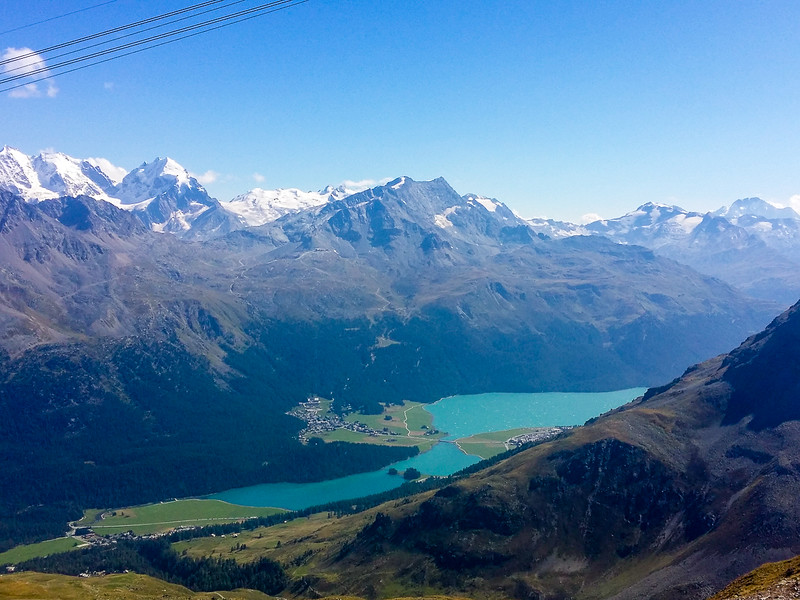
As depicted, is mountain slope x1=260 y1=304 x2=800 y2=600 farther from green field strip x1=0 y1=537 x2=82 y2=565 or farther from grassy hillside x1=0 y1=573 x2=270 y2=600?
green field strip x1=0 y1=537 x2=82 y2=565

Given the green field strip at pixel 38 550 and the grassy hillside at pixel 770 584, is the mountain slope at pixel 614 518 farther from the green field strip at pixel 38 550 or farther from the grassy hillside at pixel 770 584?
the green field strip at pixel 38 550

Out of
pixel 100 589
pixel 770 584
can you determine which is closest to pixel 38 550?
pixel 100 589

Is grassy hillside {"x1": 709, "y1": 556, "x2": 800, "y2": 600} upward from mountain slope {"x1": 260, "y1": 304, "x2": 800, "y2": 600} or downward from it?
upward

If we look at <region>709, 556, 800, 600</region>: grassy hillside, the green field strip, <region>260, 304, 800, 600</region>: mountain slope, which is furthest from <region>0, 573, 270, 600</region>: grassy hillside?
<region>709, 556, 800, 600</region>: grassy hillside

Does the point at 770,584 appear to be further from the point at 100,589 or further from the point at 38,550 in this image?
the point at 38,550

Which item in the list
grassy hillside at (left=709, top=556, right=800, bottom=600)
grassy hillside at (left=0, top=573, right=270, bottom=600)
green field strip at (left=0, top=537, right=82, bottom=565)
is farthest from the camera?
green field strip at (left=0, top=537, right=82, bottom=565)

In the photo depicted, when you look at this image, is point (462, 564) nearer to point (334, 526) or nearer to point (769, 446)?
point (334, 526)

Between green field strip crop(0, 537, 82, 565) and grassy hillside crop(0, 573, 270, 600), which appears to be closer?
grassy hillside crop(0, 573, 270, 600)

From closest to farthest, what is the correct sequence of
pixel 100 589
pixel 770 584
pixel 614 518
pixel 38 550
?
pixel 770 584 → pixel 100 589 → pixel 614 518 → pixel 38 550
